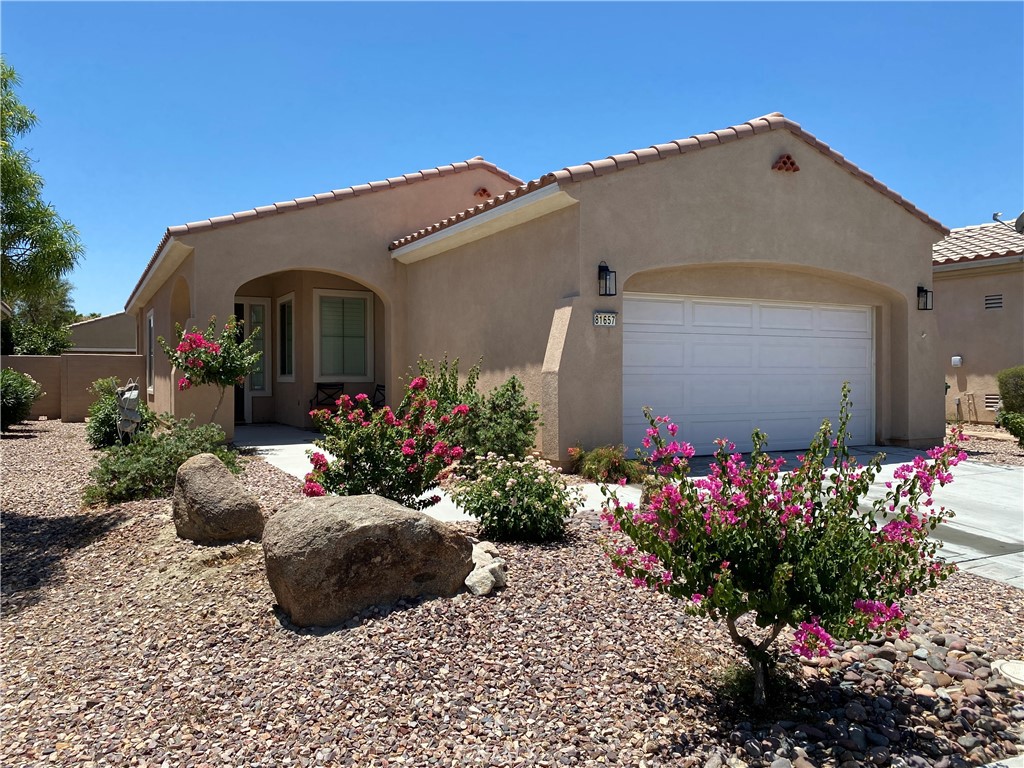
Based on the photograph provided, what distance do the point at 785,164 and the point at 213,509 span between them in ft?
29.7

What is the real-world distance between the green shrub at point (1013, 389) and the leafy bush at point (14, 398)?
20.1 meters

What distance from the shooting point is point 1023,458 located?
38.8 feet

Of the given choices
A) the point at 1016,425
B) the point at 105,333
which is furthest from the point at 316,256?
the point at 105,333

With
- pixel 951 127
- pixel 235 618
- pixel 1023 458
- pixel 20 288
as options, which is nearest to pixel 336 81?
pixel 20 288

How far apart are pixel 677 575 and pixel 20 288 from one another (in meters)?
10.5

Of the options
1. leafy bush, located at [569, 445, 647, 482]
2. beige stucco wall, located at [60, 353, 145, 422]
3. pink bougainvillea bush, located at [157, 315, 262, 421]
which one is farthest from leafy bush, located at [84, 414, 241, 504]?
beige stucco wall, located at [60, 353, 145, 422]

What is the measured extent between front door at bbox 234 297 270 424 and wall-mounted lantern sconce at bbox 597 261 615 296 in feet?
31.3

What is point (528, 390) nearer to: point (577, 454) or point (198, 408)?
point (577, 454)

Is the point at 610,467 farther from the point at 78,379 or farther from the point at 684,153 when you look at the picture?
the point at 78,379

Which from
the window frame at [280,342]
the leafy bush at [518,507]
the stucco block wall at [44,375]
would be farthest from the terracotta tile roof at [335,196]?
the leafy bush at [518,507]

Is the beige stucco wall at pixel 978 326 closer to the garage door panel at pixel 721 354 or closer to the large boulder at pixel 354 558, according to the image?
the garage door panel at pixel 721 354

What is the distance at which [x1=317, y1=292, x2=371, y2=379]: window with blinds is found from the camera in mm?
15156

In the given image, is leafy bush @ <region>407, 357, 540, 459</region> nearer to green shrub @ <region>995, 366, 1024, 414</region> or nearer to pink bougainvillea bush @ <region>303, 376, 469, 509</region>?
pink bougainvillea bush @ <region>303, 376, 469, 509</region>

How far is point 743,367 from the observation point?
11422mm
